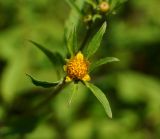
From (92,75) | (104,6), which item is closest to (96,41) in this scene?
(104,6)

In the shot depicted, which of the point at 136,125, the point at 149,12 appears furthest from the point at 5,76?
the point at 149,12

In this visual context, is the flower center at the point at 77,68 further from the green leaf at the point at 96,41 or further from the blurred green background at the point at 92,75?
the blurred green background at the point at 92,75

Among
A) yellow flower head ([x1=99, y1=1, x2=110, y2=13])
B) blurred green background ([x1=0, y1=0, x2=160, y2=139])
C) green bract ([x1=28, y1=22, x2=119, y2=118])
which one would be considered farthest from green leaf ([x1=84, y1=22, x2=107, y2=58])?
blurred green background ([x1=0, y1=0, x2=160, y2=139])

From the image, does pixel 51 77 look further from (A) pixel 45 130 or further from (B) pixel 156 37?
(B) pixel 156 37

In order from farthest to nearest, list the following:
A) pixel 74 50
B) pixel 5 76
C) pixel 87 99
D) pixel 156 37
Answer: pixel 156 37, pixel 87 99, pixel 5 76, pixel 74 50

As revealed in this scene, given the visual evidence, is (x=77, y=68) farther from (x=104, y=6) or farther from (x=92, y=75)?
(x=92, y=75)

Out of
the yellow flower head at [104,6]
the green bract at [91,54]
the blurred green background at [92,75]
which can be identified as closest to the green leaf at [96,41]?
the green bract at [91,54]

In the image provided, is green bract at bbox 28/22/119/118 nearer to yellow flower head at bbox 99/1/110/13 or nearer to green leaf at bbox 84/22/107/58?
green leaf at bbox 84/22/107/58
